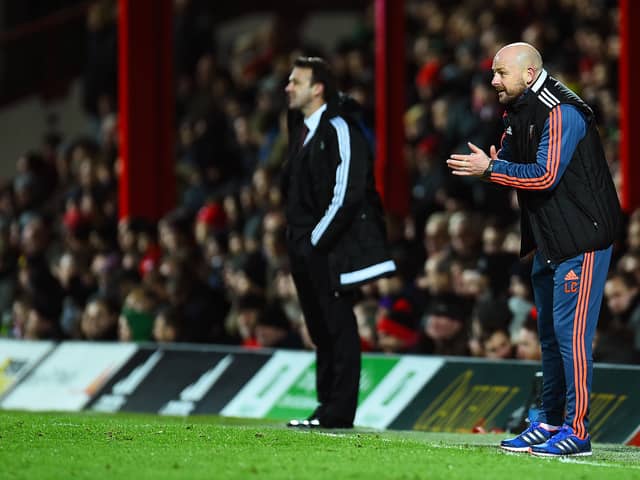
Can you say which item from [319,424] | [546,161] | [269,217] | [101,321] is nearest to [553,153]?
[546,161]

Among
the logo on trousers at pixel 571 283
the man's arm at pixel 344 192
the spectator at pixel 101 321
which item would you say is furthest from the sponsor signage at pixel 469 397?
the spectator at pixel 101 321

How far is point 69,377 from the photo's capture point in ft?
38.3

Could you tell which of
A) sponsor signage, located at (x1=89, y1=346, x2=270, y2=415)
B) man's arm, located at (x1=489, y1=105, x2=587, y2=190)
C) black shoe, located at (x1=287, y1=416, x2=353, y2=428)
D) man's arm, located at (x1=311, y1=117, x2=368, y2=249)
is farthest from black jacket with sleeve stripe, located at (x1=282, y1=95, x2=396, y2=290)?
sponsor signage, located at (x1=89, y1=346, x2=270, y2=415)

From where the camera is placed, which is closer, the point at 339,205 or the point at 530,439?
the point at 530,439

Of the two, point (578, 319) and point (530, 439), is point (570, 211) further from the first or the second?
point (530, 439)

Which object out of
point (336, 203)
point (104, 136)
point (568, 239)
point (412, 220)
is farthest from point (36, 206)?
point (568, 239)

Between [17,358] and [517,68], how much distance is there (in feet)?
21.4

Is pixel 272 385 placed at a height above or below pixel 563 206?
below

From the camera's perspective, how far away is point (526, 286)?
10.2m

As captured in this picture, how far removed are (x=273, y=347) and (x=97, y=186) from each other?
17.5ft

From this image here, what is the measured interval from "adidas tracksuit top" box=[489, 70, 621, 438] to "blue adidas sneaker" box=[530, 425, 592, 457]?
0.11 ft

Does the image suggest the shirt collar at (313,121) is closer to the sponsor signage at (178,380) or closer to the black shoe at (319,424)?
the black shoe at (319,424)

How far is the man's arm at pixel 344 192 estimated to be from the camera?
26.4 ft

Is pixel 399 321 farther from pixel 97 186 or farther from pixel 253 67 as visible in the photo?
pixel 253 67
